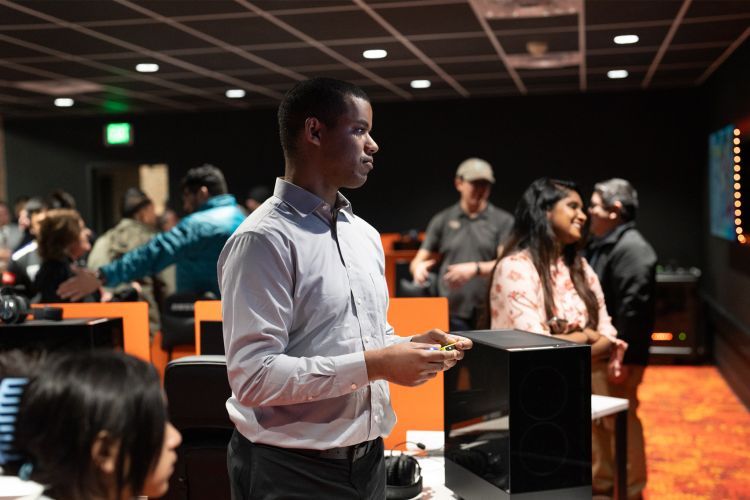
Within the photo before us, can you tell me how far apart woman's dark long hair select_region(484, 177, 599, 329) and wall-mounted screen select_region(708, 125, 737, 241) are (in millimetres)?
4148

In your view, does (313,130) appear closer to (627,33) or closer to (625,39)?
(627,33)

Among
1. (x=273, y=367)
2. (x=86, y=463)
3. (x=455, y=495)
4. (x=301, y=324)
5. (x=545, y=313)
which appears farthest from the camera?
(x=545, y=313)

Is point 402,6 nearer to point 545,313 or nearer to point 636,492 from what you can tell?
point 545,313

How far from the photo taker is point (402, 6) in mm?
5352

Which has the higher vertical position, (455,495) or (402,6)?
(402,6)

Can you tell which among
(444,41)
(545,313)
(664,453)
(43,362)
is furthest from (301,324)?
(444,41)

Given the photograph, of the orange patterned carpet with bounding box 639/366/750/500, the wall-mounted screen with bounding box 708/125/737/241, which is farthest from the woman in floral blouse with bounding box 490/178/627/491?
the wall-mounted screen with bounding box 708/125/737/241

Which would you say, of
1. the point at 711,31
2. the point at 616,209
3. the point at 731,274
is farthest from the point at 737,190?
the point at 616,209

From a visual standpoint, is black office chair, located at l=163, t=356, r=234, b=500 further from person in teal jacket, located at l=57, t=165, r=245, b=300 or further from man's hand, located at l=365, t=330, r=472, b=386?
person in teal jacket, located at l=57, t=165, r=245, b=300

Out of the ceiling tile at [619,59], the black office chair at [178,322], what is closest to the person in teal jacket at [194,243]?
the black office chair at [178,322]

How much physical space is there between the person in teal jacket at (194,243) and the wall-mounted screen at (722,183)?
4.48 meters

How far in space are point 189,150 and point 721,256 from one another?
6.46 meters

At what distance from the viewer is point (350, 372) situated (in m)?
1.73

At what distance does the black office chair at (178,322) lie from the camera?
4.18 m
